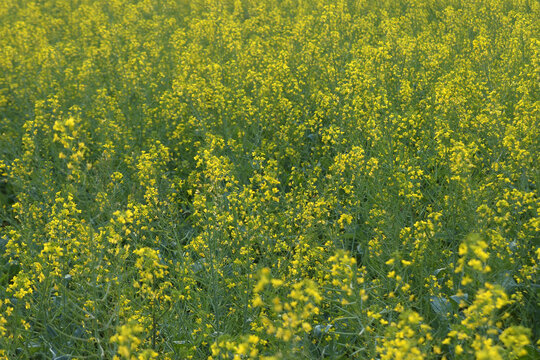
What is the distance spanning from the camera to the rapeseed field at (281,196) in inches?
116

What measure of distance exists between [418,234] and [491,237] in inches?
18.8

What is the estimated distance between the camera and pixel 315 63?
6719mm

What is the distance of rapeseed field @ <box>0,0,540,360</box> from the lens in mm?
2936

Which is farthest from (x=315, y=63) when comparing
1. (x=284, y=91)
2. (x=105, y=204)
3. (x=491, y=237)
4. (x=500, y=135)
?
(x=491, y=237)

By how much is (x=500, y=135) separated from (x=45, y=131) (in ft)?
15.5

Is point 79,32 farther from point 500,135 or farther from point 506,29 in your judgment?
point 500,135

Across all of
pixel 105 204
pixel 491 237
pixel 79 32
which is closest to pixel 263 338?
pixel 491 237

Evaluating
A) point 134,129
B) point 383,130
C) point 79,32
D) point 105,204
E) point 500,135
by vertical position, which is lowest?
point 79,32

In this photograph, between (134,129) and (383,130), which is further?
(134,129)

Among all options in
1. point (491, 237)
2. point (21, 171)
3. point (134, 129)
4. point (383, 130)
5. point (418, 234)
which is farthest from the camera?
point (134, 129)

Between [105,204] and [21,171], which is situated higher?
[105,204]

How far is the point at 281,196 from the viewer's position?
13.9 ft

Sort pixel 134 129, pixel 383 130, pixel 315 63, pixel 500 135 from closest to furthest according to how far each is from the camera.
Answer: pixel 500 135 → pixel 383 130 → pixel 134 129 → pixel 315 63

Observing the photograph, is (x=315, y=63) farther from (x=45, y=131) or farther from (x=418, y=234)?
(x=418, y=234)
